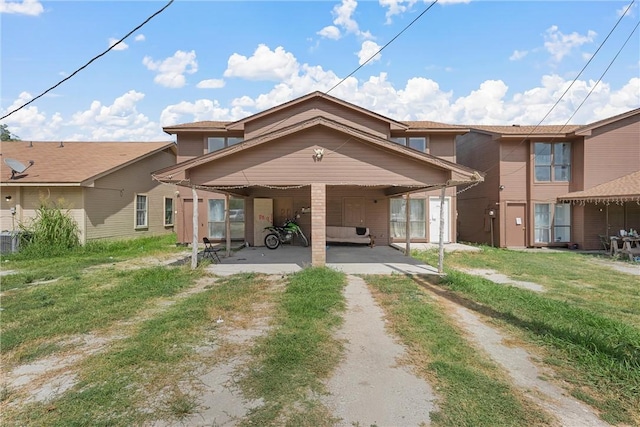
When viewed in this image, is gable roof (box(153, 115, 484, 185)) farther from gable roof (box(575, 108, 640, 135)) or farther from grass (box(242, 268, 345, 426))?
gable roof (box(575, 108, 640, 135))

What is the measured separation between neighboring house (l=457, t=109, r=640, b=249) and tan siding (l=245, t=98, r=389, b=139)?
5.48 metres

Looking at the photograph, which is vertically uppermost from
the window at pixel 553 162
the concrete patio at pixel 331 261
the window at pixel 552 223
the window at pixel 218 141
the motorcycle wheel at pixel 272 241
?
the window at pixel 218 141

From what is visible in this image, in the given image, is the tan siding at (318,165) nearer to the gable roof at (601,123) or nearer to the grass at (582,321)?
the grass at (582,321)

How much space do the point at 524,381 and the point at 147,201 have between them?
16.6 metres

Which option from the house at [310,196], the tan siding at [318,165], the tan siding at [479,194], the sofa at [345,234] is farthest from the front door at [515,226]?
the tan siding at [318,165]

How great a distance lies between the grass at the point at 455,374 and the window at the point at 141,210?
13747 millimetres

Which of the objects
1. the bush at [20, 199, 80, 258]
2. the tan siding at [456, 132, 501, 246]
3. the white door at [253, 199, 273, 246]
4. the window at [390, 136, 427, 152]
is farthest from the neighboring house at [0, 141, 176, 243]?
the tan siding at [456, 132, 501, 246]

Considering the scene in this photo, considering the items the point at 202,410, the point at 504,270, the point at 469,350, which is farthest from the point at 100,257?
the point at 504,270

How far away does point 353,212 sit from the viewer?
14.5 meters

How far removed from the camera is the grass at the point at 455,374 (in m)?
2.67

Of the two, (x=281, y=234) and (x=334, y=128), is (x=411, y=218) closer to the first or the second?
(x=281, y=234)

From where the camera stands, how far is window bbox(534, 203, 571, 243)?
48.3 ft

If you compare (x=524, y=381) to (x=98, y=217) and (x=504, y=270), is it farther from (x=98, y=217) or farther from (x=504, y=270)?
(x=98, y=217)

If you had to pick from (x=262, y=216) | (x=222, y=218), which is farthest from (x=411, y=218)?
(x=222, y=218)
